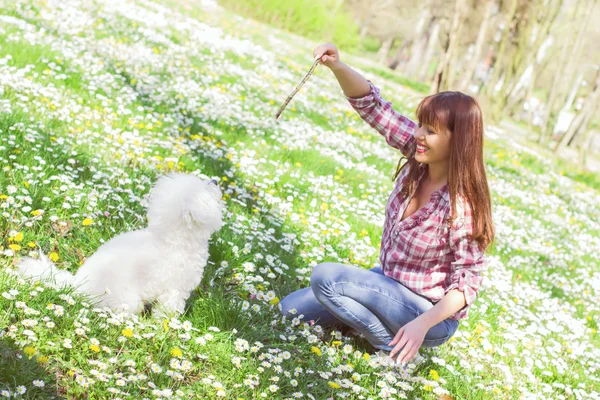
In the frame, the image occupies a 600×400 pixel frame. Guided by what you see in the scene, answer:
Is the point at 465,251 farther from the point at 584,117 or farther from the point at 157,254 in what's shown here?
the point at 584,117

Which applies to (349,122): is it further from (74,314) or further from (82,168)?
(74,314)

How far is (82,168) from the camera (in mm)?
4410

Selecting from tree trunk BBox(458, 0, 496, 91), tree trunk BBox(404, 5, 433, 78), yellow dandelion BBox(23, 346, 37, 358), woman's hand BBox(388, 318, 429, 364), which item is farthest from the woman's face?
tree trunk BBox(404, 5, 433, 78)

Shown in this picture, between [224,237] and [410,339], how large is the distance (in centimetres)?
163

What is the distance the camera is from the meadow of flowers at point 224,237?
2812 millimetres

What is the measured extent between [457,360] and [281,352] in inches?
49.5

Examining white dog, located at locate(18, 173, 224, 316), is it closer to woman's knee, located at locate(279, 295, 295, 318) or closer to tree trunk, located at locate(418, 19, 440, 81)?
woman's knee, located at locate(279, 295, 295, 318)

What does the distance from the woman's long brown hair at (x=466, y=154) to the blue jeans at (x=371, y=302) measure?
0.51 meters

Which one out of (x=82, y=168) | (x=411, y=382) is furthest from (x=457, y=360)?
(x=82, y=168)

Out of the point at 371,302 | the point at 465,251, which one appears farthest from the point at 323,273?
the point at 465,251

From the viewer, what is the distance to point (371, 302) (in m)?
3.43

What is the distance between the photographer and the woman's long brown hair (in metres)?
3.23

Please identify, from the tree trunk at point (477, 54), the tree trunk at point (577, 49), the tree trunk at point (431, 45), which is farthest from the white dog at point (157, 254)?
the tree trunk at point (431, 45)

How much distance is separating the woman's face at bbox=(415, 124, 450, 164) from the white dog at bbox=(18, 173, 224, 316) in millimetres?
1184
